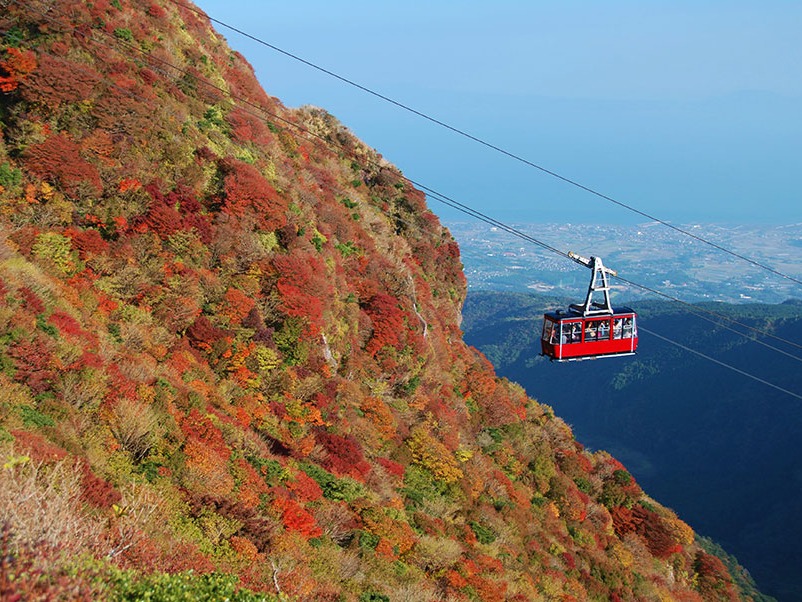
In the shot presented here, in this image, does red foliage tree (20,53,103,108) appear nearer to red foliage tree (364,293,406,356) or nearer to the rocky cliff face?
the rocky cliff face

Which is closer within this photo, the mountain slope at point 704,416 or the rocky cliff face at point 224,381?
the rocky cliff face at point 224,381

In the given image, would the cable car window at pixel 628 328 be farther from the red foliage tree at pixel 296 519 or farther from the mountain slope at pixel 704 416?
the mountain slope at pixel 704 416

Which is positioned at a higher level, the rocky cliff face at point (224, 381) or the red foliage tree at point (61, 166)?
the red foliage tree at point (61, 166)

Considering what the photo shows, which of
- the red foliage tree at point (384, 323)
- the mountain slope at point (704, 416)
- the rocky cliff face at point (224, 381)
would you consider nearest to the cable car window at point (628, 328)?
the rocky cliff face at point (224, 381)

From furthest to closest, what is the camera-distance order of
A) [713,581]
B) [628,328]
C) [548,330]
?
[713,581] → [548,330] → [628,328]

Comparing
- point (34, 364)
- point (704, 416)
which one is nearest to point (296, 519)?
point (34, 364)

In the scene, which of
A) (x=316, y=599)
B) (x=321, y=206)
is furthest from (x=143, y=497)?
(x=321, y=206)

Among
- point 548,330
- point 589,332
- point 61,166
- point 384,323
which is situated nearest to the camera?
point 61,166

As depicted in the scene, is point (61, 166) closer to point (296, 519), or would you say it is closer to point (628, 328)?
point (296, 519)
